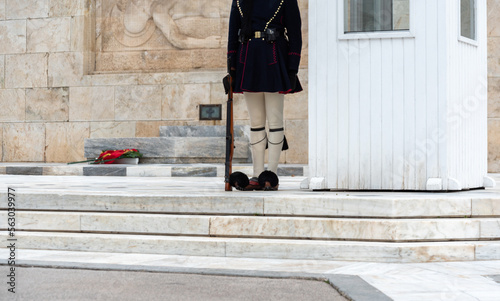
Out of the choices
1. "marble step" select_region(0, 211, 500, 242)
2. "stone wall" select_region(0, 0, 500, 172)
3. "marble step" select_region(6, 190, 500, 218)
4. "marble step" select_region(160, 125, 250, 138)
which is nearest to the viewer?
"marble step" select_region(0, 211, 500, 242)

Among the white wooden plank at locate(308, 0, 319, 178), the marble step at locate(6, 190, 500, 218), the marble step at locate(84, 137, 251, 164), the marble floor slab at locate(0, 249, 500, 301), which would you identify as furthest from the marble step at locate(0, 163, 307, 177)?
the marble floor slab at locate(0, 249, 500, 301)

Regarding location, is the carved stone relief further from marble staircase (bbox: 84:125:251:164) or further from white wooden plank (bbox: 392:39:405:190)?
white wooden plank (bbox: 392:39:405:190)

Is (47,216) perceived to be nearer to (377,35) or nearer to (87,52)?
(377,35)

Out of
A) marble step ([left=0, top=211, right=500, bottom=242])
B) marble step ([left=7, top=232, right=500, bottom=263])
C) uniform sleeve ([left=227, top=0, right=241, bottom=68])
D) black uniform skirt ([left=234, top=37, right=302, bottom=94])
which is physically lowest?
marble step ([left=7, top=232, right=500, bottom=263])

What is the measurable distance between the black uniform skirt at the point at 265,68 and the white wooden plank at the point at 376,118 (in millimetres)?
755

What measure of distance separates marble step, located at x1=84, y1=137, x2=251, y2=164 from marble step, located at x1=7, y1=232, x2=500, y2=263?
20.2 feet

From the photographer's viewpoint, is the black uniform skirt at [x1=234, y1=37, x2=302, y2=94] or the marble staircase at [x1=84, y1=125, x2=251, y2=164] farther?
the marble staircase at [x1=84, y1=125, x2=251, y2=164]

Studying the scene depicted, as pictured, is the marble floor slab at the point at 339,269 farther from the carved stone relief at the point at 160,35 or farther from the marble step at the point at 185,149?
the carved stone relief at the point at 160,35

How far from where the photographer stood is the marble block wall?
43.3 ft

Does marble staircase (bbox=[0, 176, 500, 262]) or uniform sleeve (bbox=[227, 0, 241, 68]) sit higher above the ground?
uniform sleeve (bbox=[227, 0, 241, 68])

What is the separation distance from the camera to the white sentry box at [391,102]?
5.76 meters

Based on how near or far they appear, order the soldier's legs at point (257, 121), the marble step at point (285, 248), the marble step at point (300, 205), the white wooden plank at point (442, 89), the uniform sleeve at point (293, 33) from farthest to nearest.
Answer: the soldier's legs at point (257, 121) < the uniform sleeve at point (293, 33) < the white wooden plank at point (442, 89) < the marble step at point (300, 205) < the marble step at point (285, 248)

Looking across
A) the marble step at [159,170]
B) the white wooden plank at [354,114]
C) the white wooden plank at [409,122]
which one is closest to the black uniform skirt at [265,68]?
the white wooden plank at [354,114]

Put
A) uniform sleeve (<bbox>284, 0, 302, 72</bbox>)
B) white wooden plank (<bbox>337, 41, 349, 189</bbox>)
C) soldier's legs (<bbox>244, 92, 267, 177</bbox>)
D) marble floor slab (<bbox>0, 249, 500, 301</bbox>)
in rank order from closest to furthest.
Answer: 1. marble floor slab (<bbox>0, 249, 500, 301</bbox>)
2. uniform sleeve (<bbox>284, 0, 302, 72</bbox>)
3. white wooden plank (<bbox>337, 41, 349, 189</bbox>)
4. soldier's legs (<bbox>244, 92, 267, 177</bbox>)
